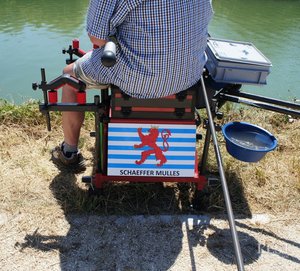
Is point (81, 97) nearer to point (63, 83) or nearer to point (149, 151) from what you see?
point (63, 83)

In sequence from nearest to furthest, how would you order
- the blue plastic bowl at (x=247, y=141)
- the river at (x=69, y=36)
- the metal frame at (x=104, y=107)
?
the metal frame at (x=104, y=107) < the blue plastic bowl at (x=247, y=141) < the river at (x=69, y=36)

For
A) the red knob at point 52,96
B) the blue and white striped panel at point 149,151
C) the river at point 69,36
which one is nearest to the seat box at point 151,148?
the blue and white striped panel at point 149,151

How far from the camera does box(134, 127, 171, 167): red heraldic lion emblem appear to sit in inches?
84.1

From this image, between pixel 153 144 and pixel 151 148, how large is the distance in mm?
25

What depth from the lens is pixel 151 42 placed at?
1879 mm

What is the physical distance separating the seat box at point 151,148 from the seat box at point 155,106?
1.6 inches

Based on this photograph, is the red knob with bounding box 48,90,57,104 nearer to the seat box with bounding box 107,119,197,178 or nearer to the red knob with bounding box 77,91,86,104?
the red knob with bounding box 77,91,86,104

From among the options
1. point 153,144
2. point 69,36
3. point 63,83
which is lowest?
point 69,36

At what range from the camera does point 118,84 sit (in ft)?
6.57

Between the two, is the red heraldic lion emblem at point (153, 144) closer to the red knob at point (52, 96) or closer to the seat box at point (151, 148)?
the seat box at point (151, 148)

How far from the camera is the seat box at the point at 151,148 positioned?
6.98 ft

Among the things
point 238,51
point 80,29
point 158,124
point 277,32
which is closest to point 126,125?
point 158,124

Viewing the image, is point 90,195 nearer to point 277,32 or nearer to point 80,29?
point 80,29

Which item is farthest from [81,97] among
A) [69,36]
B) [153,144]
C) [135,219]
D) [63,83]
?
[69,36]
